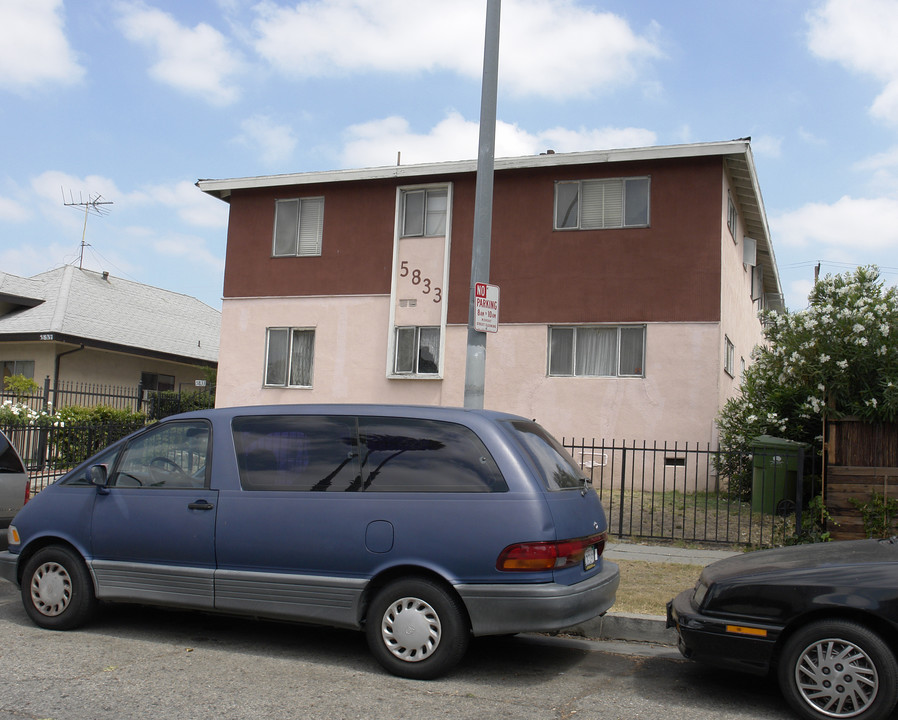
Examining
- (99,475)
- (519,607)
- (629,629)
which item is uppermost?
(99,475)

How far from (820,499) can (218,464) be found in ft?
22.9

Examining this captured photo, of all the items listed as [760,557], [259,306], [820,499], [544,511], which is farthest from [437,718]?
[259,306]

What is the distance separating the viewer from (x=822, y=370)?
38.0ft

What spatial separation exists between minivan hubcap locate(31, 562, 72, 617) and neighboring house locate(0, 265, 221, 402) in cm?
1607

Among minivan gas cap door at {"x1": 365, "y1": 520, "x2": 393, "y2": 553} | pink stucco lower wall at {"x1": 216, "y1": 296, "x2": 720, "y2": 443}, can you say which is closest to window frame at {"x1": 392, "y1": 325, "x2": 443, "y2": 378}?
pink stucco lower wall at {"x1": 216, "y1": 296, "x2": 720, "y2": 443}

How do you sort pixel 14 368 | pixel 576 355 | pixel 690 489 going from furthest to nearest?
1. pixel 14 368
2. pixel 576 355
3. pixel 690 489

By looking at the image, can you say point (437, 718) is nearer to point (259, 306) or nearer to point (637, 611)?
point (637, 611)

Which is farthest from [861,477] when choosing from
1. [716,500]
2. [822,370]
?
[716,500]

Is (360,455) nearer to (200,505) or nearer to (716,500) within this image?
(200,505)

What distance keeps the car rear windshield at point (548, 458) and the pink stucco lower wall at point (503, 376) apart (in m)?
8.75

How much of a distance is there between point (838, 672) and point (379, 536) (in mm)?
2783

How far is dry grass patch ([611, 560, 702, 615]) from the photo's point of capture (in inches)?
282

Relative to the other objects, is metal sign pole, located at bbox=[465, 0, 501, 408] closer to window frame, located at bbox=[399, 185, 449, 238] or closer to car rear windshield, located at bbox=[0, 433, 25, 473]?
car rear windshield, located at bbox=[0, 433, 25, 473]

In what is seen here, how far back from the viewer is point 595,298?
16.3 meters
